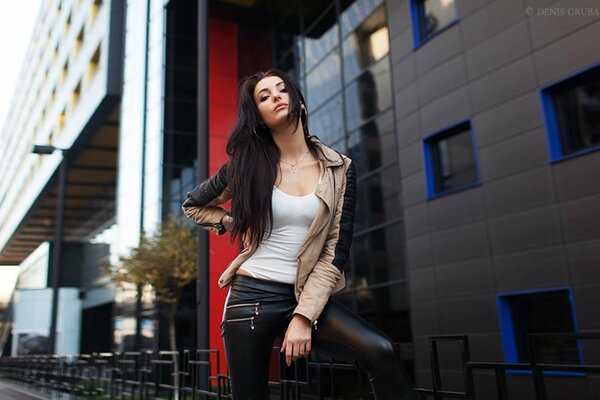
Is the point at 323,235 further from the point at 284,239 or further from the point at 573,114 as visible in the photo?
the point at 573,114

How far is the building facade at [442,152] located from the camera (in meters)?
9.93

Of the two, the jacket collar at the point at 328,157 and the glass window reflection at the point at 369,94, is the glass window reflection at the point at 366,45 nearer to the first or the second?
the glass window reflection at the point at 369,94

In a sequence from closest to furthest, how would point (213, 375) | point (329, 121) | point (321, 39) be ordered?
point (213, 375), point (329, 121), point (321, 39)

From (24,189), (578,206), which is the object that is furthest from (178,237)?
(24,189)

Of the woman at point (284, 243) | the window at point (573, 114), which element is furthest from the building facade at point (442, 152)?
the woman at point (284, 243)

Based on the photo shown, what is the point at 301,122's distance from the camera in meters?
2.14

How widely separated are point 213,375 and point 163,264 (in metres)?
9.64

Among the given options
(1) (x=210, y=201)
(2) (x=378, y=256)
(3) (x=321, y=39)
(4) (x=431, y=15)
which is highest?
(3) (x=321, y=39)

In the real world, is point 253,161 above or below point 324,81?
below

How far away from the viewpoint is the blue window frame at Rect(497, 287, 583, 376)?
390 inches

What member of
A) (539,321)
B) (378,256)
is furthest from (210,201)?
(378,256)

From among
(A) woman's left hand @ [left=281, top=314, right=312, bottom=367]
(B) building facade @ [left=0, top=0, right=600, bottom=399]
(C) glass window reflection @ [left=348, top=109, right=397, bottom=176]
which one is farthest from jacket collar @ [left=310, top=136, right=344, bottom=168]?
(C) glass window reflection @ [left=348, top=109, right=397, bottom=176]

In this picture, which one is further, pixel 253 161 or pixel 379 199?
pixel 379 199

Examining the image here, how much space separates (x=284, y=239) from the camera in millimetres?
1953
